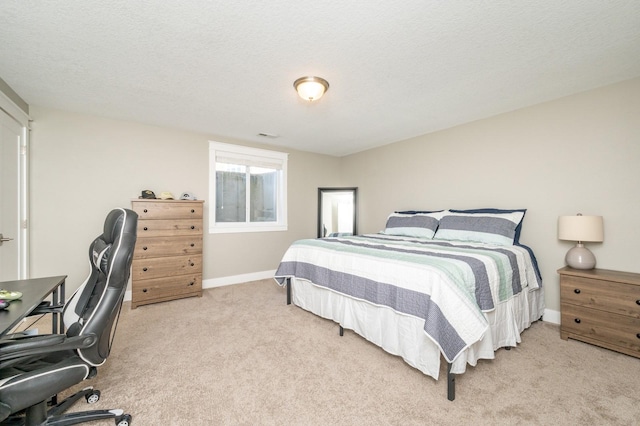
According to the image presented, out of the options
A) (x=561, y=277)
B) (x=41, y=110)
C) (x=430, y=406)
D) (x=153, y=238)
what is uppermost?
(x=41, y=110)

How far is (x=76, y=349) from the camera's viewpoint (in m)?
1.25

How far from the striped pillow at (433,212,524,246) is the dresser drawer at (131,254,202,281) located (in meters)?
3.25

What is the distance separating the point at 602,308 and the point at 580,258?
0.46 metres

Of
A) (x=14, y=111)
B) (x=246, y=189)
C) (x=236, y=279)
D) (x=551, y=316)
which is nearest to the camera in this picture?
(x=14, y=111)

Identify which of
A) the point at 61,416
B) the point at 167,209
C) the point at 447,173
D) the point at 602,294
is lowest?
the point at 61,416

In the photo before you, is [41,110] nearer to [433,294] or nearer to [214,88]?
[214,88]

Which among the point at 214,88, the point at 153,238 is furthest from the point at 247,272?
the point at 214,88

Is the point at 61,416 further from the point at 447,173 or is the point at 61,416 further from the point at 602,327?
the point at 447,173

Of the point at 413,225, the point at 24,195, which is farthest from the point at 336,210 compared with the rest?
the point at 24,195

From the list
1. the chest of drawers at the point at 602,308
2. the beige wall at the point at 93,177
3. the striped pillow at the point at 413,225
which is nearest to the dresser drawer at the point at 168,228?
the beige wall at the point at 93,177

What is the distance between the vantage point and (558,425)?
148 cm

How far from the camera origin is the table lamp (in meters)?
2.44

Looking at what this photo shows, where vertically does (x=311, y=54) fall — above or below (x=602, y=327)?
above

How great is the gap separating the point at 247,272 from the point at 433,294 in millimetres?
3494
